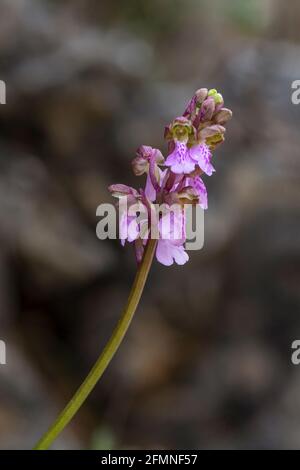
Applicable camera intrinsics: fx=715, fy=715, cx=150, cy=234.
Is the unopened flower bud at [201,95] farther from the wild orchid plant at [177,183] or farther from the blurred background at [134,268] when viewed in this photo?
the blurred background at [134,268]

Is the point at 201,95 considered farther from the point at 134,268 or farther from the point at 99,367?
the point at 134,268

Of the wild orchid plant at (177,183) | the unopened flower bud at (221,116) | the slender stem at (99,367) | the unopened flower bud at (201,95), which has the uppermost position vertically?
the unopened flower bud at (201,95)

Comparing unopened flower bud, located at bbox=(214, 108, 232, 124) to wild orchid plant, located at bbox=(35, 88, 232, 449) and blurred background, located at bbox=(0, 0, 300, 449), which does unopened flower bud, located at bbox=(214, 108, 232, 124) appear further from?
blurred background, located at bbox=(0, 0, 300, 449)

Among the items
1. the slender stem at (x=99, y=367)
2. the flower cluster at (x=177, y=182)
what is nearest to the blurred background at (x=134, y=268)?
the flower cluster at (x=177, y=182)

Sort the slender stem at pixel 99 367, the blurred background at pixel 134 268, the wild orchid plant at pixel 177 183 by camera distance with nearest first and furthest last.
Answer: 1. the slender stem at pixel 99 367
2. the wild orchid plant at pixel 177 183
3. the blurred background at pixel 134 268

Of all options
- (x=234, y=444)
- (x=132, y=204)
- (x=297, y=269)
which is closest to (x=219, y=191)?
(x=297, y=269)

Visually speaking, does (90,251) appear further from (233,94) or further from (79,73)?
(233,94)

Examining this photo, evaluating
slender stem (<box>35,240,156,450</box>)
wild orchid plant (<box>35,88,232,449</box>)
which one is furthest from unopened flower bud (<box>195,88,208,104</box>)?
slender stem (<box>35,240,156,450</box>)
